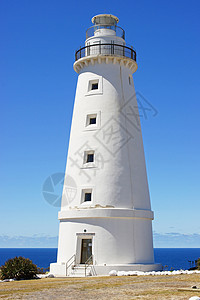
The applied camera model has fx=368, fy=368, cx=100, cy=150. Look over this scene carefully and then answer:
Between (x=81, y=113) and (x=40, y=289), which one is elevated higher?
(x=81, y=113)

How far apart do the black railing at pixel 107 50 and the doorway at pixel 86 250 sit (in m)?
15.0

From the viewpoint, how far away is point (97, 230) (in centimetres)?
2638

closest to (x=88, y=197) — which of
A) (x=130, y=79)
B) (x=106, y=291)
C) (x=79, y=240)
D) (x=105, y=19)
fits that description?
(x=79, y=240)

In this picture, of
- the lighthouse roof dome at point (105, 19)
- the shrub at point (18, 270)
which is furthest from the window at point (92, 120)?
the shrub at point (18, 270)

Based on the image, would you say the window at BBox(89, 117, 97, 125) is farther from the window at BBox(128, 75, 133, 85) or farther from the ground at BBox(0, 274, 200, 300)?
the ground at BBox(0, 274, 200, 300)

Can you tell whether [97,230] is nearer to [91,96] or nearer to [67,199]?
[67,199]

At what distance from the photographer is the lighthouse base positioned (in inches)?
988

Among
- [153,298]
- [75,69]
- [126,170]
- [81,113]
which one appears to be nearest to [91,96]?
[81,113]

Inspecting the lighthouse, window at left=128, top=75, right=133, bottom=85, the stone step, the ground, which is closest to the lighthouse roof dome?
the lighthouse

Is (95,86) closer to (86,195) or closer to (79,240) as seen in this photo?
(86,195)

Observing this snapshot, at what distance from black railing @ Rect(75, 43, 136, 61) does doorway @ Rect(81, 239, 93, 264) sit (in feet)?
49.2

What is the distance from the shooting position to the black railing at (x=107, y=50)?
30453 millimetres

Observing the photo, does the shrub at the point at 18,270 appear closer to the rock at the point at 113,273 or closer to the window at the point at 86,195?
the rock at the point at 113,273

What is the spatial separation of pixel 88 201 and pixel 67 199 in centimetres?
192
